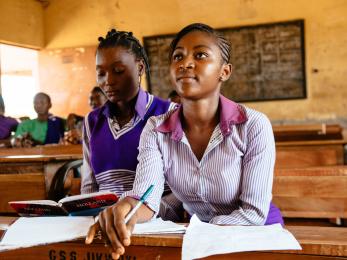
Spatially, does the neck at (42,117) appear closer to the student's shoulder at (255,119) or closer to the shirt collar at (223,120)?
the shirt collar at (223,120)

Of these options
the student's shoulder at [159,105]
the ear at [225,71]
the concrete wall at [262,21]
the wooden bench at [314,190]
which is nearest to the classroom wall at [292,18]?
the concrete wall at [262,21]

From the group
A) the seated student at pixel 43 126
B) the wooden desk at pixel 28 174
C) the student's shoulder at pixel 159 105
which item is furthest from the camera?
the seated student at pixel 43 126

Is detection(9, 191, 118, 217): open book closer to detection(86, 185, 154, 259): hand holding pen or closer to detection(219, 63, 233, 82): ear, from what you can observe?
detection(86, 185, 154, 259): hand holding pen

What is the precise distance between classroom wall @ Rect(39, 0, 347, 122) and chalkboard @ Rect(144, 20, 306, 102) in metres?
0.10

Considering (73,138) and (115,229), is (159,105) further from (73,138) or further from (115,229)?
(73,138)

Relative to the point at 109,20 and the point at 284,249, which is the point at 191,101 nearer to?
the point at 284,249

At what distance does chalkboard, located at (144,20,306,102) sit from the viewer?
567 centimetres

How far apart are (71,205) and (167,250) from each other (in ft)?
1.09

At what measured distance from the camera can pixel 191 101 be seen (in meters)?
1.26

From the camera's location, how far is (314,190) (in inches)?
69.0

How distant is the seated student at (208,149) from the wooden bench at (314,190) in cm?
52

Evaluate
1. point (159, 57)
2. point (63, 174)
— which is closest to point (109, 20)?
point (159, 57)

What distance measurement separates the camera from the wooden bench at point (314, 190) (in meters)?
1.71

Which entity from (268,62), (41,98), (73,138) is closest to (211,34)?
(73,138)
